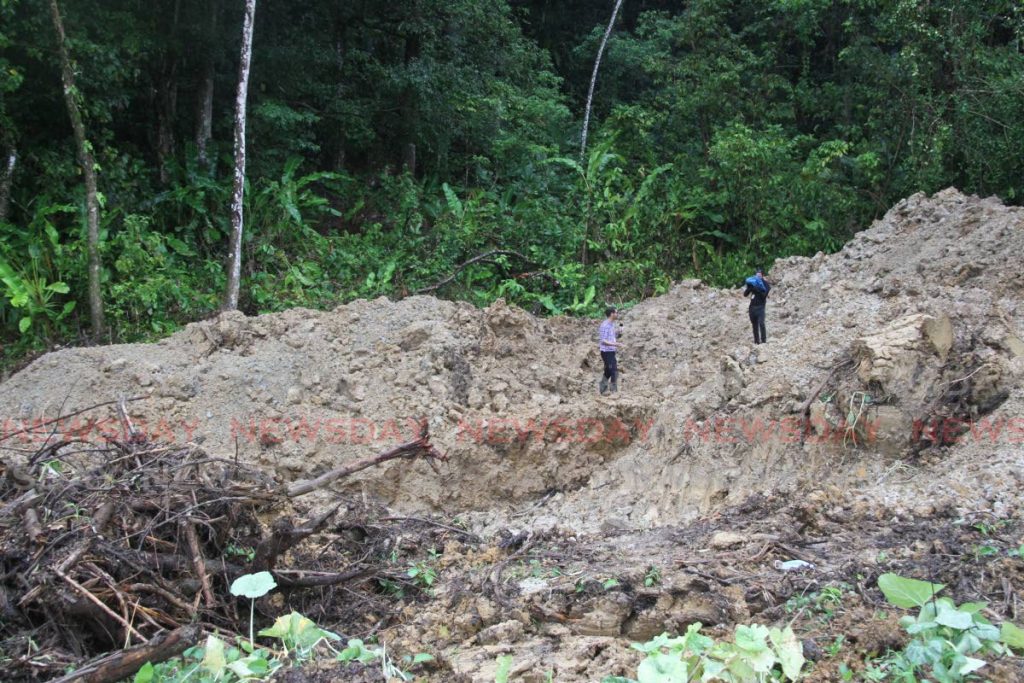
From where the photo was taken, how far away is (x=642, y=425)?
10.1 m

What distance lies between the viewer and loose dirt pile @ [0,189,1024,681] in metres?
5.87

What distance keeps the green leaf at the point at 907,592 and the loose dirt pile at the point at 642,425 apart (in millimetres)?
924

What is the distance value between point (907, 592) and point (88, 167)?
12479 millimetres

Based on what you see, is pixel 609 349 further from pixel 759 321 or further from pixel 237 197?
pixel 237 197

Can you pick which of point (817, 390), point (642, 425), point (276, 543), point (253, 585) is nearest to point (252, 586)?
point (253, 585)

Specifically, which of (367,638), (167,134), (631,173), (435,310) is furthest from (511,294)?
(367,638)

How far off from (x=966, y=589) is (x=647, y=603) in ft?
5.76

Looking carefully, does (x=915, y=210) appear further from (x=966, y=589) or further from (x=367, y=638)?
(x=367, y=638)

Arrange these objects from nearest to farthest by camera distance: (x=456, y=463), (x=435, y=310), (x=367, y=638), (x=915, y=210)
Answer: (x=367, y=638), (x=456, y=463), (x=435, y=310), (x=915, y=210)

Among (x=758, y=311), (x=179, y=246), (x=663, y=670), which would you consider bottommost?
(x=663, y=670)

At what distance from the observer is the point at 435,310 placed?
11984mm

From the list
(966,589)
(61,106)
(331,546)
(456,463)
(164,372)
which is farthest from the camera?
(61,106)

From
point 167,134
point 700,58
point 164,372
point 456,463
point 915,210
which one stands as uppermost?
point 700,58

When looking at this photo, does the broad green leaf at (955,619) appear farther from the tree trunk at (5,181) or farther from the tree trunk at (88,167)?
the tree trunk at (5,181)
